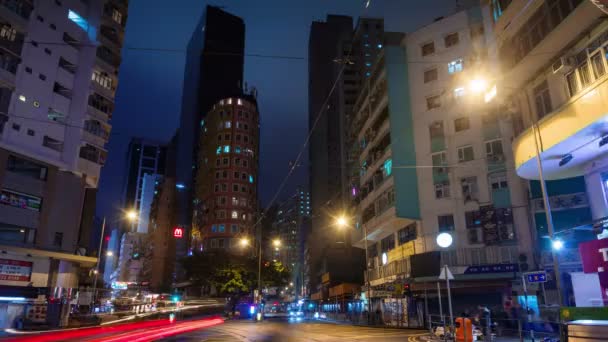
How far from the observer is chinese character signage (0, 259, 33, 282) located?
31.6 m

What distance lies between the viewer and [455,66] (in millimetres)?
36219

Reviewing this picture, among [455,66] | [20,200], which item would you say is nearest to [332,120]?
[455,66]

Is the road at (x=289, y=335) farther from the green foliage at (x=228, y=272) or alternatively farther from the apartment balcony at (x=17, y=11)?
the green foliage at (x=228, y=272)

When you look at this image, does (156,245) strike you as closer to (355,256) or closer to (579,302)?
(355,256)

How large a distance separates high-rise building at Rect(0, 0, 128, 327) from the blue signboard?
27367 millimetres

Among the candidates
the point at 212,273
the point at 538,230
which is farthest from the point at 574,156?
the point at 212,273

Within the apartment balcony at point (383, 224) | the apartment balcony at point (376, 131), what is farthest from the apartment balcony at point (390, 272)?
the apartment balcony at point (376, 131)

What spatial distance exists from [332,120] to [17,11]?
9187 cm

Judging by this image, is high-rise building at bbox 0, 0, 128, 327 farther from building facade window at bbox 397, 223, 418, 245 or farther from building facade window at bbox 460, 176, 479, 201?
building facade window at bbox 460, 176, 479, 201

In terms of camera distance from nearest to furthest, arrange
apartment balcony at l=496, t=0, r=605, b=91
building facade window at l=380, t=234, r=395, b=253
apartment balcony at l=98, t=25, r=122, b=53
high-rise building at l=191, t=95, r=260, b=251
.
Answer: apartment balcony at l=496, t=0, r=605, b=91
building facade window at l=380, t=234, r=395, b=253
apartment balcony at l=98, t=25, r=122, b=53
high-rise building at l=191, t=95, r=260, b=251

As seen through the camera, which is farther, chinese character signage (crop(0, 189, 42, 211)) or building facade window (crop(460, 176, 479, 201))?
chinese character signage (crop(0, 189, 42, 211))

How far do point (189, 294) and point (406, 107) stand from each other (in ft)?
184

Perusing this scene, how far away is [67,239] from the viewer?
37.0m

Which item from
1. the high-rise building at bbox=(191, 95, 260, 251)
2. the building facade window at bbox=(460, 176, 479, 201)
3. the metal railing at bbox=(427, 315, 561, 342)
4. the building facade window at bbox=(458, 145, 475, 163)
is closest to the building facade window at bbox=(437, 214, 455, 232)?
the building facade window at bbox=(460, 176, 479, 201)
